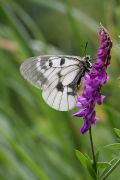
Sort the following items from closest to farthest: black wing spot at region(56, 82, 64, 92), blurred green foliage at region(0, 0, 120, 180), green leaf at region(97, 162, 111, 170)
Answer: green leaf at region(97, 162, 111, 170), black wing spot at region(56, 82, 64, 92), blurred green foliage at region(0, 0, 120, 180)

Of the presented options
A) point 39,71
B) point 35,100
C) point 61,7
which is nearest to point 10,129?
point 35,100

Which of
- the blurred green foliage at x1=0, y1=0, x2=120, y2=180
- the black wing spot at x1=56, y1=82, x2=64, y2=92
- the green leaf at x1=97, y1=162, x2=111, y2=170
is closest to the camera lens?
the green leaf at x1=97, y1=162, x2=111, y2=170

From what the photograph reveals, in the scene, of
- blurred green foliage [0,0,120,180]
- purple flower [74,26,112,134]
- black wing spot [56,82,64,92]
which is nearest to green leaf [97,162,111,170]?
purple flower [74,26,112,134]

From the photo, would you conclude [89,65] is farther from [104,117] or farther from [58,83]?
[104,117]

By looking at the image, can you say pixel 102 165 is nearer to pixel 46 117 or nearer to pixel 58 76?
pixel 58 76

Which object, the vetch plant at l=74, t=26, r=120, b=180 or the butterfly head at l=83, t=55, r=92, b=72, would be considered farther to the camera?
the butterfly head at l=83, t=55, r=92, b=72

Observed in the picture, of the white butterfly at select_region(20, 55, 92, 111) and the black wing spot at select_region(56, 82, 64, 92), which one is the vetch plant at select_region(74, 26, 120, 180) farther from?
the black wing spot at select_region(56, 82, 64, 92)
